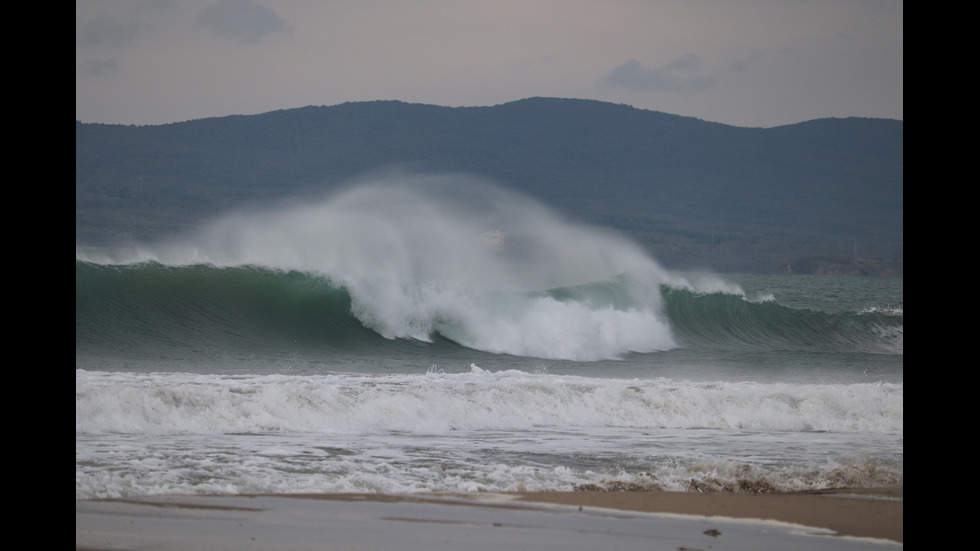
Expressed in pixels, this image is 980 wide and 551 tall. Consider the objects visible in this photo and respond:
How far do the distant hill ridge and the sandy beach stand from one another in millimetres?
74834

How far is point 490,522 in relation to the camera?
4.68 meters

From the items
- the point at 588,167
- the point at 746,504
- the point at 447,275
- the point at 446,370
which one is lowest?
the point at 746,504

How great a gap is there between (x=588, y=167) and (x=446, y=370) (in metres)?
82.7

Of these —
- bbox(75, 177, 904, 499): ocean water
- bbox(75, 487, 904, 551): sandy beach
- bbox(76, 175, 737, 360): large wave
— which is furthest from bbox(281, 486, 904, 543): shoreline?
bbox(76, 175, 737, 360): large wave

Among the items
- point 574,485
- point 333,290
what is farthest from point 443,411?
point 333,290

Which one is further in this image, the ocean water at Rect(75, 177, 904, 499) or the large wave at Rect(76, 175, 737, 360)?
the large wave at Rect(76, 175, 737, 360)

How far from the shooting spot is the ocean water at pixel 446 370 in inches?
247

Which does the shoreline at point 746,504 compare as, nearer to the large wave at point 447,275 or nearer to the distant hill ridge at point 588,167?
the large wave at point 447,275

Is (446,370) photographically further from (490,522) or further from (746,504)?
(490,522)

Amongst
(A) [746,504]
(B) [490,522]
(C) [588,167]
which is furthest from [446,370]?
(C) [588,167]

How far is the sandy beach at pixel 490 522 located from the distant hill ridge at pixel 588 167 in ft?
246

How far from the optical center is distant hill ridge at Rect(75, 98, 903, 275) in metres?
82.1

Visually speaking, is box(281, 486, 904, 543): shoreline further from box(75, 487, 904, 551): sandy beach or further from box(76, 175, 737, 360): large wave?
box(76, 175, 737, 360): large wave

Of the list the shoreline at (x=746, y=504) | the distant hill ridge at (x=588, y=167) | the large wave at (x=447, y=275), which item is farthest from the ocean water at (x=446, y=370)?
the distant hill ridge at (x=588, y=167)
